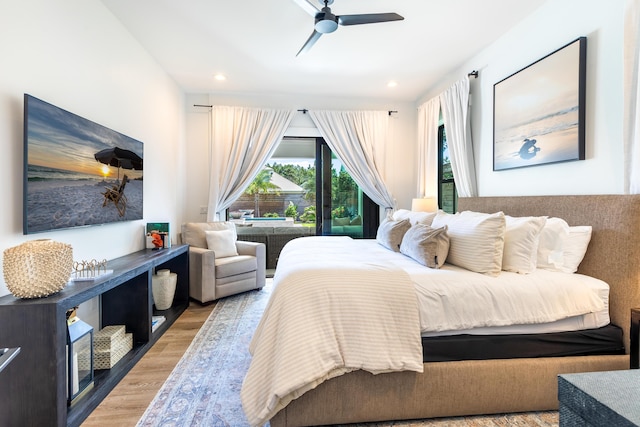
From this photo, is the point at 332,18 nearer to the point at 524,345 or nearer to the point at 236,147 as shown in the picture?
the point at 524,345

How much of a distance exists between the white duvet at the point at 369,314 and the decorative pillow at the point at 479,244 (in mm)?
108

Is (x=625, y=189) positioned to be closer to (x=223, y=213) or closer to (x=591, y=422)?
(x=591, y=422)

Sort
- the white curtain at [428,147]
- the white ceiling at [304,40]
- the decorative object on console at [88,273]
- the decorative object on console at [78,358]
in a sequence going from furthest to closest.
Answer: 1. the white curtain at [428,147]
2. the white ceiling at [304,40]
3. the decorative object on console at [88,273]
4. the decorative object on console at [78,358]

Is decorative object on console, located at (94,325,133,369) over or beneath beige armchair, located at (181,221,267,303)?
beneath

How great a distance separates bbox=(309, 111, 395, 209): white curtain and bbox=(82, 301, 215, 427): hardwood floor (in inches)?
117

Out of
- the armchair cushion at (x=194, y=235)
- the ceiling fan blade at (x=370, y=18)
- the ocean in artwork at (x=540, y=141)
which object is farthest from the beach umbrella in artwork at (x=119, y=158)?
the ocean in artwork at (x=540, y=141)

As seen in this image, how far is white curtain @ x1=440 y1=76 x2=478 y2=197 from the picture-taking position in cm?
333

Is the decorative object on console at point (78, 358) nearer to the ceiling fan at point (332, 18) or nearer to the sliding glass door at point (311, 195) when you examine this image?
the ceiling fan at point (332, 18)

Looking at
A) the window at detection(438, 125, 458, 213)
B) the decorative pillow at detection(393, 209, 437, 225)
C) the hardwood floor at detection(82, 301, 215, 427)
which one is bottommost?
the hardwood floor at detection(82, 301, 215, 427)

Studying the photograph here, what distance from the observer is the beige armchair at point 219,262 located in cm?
343

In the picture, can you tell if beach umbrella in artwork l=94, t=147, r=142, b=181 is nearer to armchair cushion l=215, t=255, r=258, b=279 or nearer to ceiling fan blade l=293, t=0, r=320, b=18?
armchair cushion l=215, t=255, r=258, b=279

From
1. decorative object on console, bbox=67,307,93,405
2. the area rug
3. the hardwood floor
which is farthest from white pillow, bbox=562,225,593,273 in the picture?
decorative object on console, bbox=67,307,93,405

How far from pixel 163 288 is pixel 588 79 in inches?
159

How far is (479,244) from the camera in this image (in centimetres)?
192
